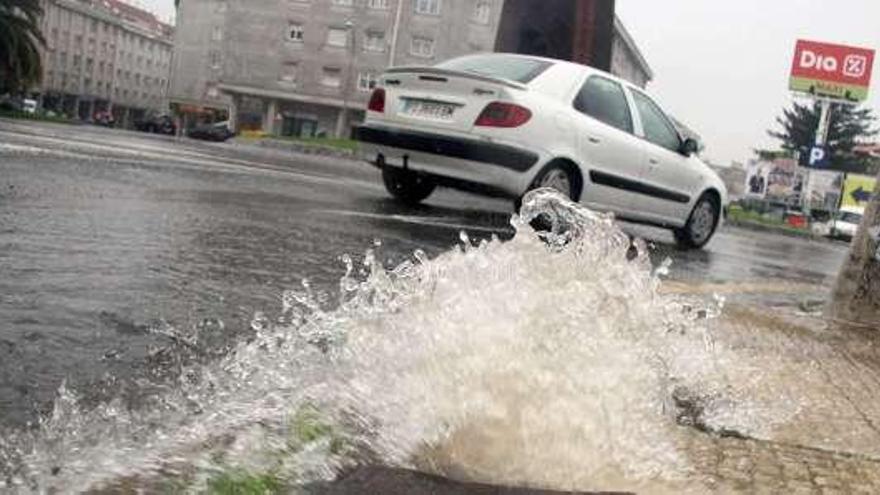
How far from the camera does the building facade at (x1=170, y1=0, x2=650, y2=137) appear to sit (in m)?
62.2

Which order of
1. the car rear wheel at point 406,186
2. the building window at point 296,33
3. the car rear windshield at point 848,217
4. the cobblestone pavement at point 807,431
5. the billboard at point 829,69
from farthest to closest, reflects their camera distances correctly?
the building window at point 296,33
the billboard at point 829,69
the car rear windshield at point 848,217
the car rear wheel at point 406,186
the cobblestone pavement at point 807,431

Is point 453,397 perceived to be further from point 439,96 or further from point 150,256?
point 439,96

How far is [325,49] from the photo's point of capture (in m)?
64.4

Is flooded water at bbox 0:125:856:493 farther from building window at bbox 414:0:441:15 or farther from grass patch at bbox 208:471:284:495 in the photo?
building window at bbox 414:0:441:15

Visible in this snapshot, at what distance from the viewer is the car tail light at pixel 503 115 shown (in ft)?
23.4

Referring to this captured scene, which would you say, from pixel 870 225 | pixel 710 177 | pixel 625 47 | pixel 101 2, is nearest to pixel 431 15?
pixel 625 47

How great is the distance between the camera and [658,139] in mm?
8680

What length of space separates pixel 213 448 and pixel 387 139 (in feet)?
19.5

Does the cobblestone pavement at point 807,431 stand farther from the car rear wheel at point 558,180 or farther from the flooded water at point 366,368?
the car rear wheel at point 558,180

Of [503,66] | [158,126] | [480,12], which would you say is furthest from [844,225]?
[503,66]

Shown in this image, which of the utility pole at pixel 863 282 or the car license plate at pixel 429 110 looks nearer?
the utility pole at pixel 863 282

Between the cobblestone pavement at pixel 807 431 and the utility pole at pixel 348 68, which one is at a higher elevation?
the utility pole at pixel 348 68

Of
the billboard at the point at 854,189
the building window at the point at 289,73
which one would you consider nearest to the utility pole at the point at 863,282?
the billboard at the point at 854,189

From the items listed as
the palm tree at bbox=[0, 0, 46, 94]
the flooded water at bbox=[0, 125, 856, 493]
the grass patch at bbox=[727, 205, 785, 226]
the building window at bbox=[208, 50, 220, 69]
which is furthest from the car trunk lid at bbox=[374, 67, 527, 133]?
the building window at bbox=[208, 50, 220, 69]
